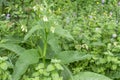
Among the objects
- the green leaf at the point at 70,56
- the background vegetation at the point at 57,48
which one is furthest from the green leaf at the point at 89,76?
the green leaf at the point at 70,56

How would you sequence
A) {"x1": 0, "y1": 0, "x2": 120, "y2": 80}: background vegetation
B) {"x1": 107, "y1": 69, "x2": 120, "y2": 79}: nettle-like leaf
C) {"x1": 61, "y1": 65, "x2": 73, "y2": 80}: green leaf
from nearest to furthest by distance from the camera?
{"x1": 0, "y1": 0, "x2": 120, "y2": 80}: background vegetation → {"x1": 61, "y1": 65, "x2": 73, "y2": 80}: green leaf → {"x1": 107, "y1": 69, "x2": 120, "y2": 79}: nettle-like leaf

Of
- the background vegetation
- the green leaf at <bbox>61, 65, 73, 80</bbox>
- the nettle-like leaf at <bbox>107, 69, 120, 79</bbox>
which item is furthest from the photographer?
the nettle-like leaf at <bbox>107, 69, 120, 79</bbox>

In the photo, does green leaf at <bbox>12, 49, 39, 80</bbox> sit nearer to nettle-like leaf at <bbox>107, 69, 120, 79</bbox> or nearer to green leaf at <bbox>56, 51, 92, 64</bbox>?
green leaf at <bbox>56, 51, 92, 64</bbox>

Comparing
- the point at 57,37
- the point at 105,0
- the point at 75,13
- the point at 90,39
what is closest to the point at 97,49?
the point at 90,39

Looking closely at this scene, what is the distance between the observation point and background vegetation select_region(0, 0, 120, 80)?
103 inches

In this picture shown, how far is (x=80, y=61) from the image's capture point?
305 cm

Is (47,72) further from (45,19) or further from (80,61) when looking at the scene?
(80,61)

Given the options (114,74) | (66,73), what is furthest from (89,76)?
(114,74)

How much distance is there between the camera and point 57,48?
9.30 feet

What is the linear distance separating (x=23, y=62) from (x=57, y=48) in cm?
35

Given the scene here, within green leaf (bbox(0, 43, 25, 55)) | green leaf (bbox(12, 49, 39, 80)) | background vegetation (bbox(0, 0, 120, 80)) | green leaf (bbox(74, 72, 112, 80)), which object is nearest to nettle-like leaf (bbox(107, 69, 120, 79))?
background vegetation (bbox(0, 0, 120, 80))

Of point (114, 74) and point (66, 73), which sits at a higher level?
point (66, 73)

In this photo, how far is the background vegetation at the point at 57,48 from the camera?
2.62 metres

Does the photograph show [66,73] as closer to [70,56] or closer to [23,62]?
[70,56]
